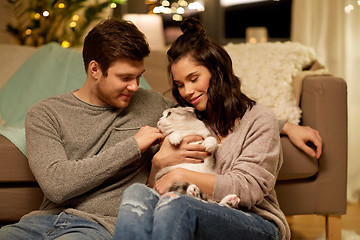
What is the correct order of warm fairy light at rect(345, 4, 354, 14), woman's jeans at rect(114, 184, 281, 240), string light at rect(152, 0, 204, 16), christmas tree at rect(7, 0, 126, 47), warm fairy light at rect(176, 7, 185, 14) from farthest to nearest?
1. warm fairy light at rect(176, 7, 185, 14)
2. string light at rect(152, 0, 204, 16)
3. christmas tree at rect(7, 0, 126, 47)
4. warm fairy light at rect(345, 4, 354, 14)
5. woman's jeans at rect(114, 184, 281, 240)

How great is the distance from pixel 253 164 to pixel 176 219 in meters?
0.36

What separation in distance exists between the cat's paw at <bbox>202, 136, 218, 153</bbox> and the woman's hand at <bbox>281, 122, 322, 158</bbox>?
0.50m

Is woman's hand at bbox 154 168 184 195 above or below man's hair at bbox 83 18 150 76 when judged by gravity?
below

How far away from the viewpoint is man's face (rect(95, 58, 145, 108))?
1543 millimetres

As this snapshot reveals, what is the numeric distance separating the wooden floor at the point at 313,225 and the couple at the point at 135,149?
3.08 ft

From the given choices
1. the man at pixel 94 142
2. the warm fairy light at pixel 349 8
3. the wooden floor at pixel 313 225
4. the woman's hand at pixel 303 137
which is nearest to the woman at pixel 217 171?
the man at pixel 94 142

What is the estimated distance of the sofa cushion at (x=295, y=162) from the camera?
1.94 metres

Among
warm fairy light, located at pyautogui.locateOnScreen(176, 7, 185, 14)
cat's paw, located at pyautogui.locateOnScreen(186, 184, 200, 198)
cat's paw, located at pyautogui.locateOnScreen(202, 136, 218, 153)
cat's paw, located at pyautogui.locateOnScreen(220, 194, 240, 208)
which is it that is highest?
cat's paw, located at pyautogui.locateOnScreen(202, 136, 218, 153)

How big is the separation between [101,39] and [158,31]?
223 centimetres

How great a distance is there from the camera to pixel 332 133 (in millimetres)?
1989

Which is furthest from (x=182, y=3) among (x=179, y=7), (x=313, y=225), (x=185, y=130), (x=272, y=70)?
(x=185, y=130)

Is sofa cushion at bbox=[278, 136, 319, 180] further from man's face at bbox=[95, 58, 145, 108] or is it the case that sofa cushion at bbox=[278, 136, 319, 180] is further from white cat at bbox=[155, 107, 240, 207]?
man's face at bbox=[95, 58, 145, 108]

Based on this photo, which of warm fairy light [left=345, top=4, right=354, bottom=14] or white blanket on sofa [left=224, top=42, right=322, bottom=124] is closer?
white blanket on sofa [left=224, top=42, right=322, bottom=124]

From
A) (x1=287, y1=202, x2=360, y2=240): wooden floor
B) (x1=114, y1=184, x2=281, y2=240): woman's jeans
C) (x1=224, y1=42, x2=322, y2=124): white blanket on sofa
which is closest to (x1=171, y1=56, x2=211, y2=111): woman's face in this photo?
(x1=114, y1=184, x2=281, y2=240): woman's jeans
